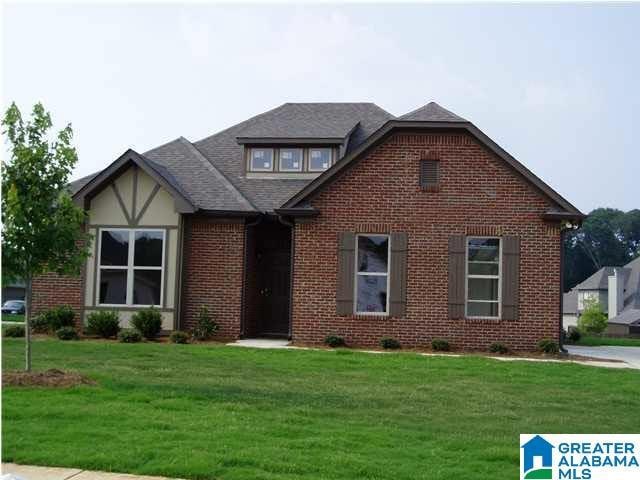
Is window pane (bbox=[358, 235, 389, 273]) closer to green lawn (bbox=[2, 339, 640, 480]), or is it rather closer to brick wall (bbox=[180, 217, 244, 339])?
brick wall (bbox=[180, 217, 244, 339])

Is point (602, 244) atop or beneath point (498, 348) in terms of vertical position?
atop

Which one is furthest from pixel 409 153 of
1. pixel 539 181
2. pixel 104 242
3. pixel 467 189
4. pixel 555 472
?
pixel 555 472

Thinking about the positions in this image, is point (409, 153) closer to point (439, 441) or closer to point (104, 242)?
point (104, 242)

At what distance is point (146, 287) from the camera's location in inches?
722

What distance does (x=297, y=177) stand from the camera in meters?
20.9

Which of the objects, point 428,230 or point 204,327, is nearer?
point 428,230

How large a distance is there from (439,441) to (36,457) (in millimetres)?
3719

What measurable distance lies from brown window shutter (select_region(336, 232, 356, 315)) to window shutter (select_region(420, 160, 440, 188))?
202cm

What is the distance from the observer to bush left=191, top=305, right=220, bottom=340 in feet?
59.1

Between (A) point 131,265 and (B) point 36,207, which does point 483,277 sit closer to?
(A) point 131,265

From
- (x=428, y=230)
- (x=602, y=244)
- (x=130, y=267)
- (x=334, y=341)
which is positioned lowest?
(x=334, y=341)

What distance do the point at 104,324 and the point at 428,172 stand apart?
8.10 metres

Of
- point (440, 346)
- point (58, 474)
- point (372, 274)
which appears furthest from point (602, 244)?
point (58, 474)

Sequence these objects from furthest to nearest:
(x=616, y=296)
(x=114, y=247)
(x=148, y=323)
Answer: (x=616, y=296), (x=114, y=247), (x=148, y=323)
